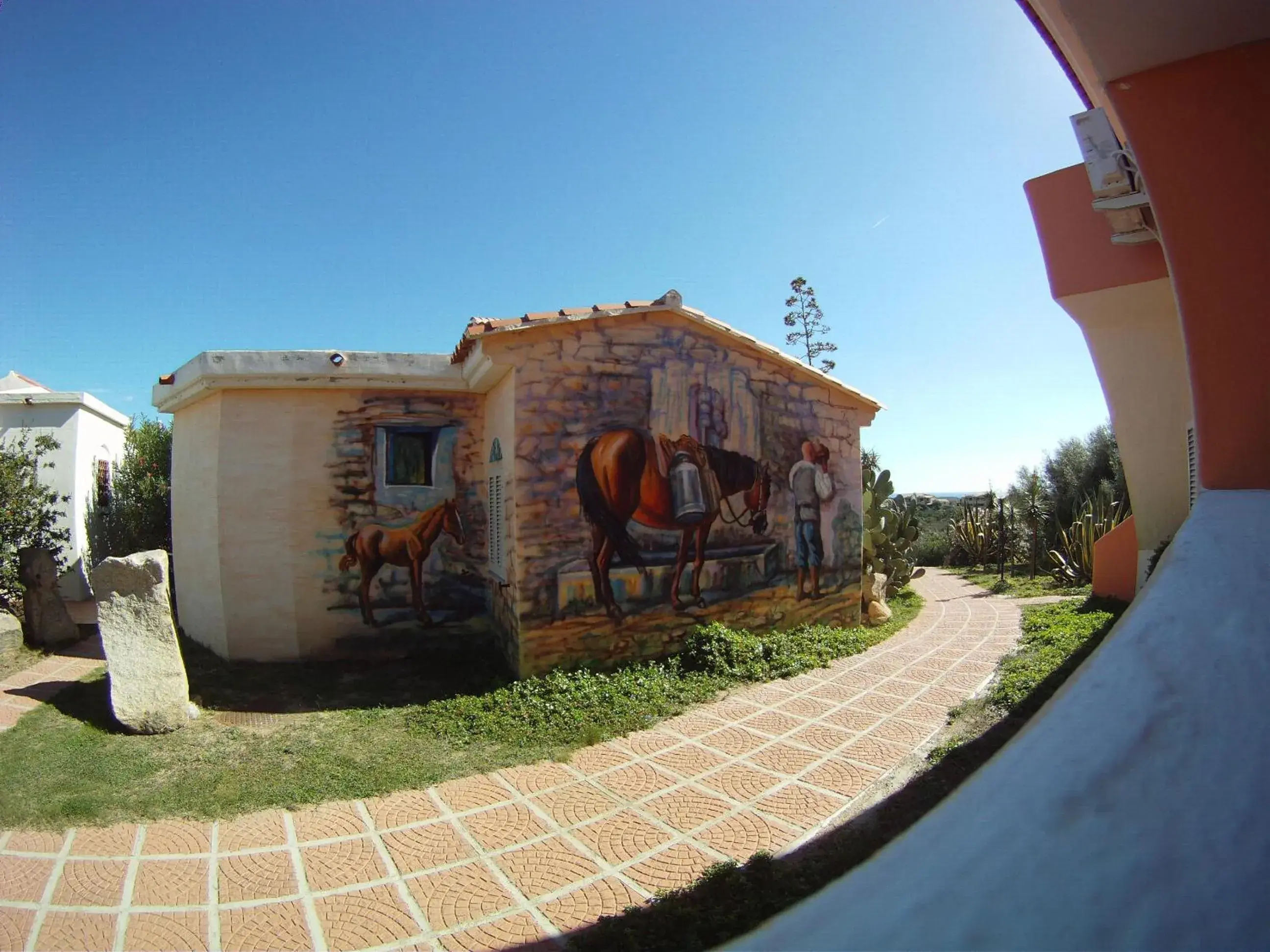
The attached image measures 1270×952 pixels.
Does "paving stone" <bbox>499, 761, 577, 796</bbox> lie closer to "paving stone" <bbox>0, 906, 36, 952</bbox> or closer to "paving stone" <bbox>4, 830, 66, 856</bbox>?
"paving stone" <bbox>0, 906, 36, 952</bbox>

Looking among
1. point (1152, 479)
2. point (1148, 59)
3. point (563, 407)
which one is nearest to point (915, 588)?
point (1152, 479)

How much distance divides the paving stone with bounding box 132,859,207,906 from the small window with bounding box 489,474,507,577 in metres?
3.85

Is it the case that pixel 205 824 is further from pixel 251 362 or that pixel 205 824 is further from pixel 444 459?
pixel 251 362

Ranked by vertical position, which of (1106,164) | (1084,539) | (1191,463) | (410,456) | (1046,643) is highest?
(1106,164)

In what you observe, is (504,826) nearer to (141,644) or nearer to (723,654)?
(723,654)

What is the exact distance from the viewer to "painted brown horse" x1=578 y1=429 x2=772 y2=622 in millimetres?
6934

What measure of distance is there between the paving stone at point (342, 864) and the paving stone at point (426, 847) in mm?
103

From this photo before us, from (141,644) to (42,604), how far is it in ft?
14.5

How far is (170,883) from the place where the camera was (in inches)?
136

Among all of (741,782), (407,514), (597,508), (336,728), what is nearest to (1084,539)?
(597,508)

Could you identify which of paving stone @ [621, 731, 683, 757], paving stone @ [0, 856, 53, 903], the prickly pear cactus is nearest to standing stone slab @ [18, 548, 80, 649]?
paving stone @ [0, 856, 53, 903]

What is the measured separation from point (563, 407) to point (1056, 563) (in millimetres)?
13501

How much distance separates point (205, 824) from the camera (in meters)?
4.04

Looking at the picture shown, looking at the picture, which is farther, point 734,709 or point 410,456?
point 410,456
